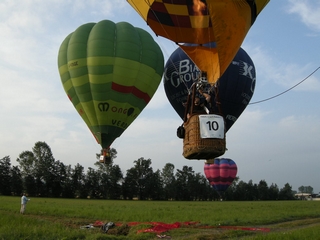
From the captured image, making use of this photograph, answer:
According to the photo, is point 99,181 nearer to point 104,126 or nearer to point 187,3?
point 104,126

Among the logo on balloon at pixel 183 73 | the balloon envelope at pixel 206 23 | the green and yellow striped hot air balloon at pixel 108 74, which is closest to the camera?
the balloon envelope at pixel 206 23

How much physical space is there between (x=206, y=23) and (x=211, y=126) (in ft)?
10.8

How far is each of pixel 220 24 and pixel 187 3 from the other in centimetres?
165

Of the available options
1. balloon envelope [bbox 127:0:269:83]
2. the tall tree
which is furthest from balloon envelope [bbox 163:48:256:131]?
the tall tree

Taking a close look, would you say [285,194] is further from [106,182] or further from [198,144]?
[198,144]

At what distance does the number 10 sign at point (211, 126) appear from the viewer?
6234 mm

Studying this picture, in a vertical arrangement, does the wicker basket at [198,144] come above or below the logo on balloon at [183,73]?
below

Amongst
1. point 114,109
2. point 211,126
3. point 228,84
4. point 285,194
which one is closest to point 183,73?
point 228,84

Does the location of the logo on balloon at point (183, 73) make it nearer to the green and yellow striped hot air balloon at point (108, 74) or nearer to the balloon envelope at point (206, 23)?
the green and yellow striped hot air balloon at point (108, 74)

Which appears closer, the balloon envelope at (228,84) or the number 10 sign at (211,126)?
the number 10 sign at (211,126)

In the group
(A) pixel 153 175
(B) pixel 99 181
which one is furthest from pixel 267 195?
(B) pixel 99 181

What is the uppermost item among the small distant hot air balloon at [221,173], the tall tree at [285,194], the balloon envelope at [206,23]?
the balloon envelope at [206,23]

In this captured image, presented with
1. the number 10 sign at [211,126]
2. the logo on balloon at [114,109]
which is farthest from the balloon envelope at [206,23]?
the logo on balloon at [114,109]

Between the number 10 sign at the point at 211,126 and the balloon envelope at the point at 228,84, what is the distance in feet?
28.4
